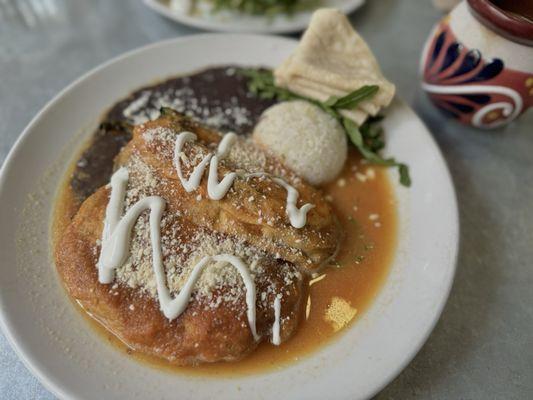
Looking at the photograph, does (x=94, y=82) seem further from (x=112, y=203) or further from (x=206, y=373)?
(x=206, y=373)

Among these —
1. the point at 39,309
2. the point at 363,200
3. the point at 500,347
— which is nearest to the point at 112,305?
the point at 39,309

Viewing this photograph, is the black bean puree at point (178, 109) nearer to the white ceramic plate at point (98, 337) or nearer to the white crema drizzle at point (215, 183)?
the white ceramic plate at point (98, 337)

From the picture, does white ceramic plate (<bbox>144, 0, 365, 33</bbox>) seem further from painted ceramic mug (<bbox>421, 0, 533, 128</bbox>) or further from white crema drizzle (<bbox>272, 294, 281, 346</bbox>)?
white crema drizzle (<bbox>272, 294, 281, 346</bbox>)

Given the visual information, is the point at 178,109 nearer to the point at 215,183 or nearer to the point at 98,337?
the point at 215,183

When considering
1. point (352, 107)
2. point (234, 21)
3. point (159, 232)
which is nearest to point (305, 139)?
point (352, 107)

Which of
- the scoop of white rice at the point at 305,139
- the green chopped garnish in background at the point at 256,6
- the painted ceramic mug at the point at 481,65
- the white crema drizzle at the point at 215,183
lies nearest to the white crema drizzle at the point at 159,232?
the white crema drizzle at the point at 215,183
